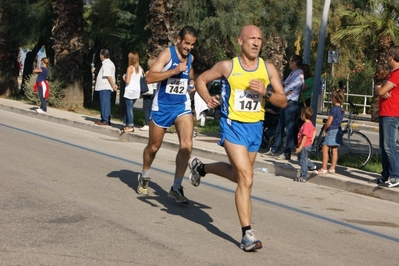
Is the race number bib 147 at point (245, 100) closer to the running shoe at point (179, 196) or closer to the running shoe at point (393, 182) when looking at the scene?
the running shoe at point (179, 196)

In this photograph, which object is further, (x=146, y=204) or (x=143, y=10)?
(x=143, y=10)

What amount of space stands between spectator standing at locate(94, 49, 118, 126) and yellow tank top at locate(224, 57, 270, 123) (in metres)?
12.2

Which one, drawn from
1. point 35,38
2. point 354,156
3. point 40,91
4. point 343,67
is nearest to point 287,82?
point 354,156

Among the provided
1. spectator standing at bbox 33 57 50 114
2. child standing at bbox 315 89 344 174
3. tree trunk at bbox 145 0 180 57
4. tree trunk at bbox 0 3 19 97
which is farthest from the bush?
child standing at bbox 315 89 344 174

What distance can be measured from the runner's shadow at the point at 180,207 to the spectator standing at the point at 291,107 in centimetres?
434

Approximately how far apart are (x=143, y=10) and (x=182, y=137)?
1654cm

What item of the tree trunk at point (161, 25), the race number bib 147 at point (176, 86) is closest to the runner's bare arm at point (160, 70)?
the race number bib 147 at point (176, 86)

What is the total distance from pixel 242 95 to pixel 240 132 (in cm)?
37

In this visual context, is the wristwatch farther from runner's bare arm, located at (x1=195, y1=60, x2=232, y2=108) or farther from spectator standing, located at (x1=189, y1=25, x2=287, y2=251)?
runner's bare arm, located at (x1=195, y1=60, x2=232, y2=108)

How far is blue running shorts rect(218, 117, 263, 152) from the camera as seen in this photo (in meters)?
7.27

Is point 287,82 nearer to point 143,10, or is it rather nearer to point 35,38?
point 143,10

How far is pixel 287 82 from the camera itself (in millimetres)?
14273

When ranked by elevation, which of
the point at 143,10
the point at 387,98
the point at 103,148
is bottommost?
the point at 103,148

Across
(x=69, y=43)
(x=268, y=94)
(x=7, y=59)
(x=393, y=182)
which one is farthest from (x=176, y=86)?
(x=7, y=59)
